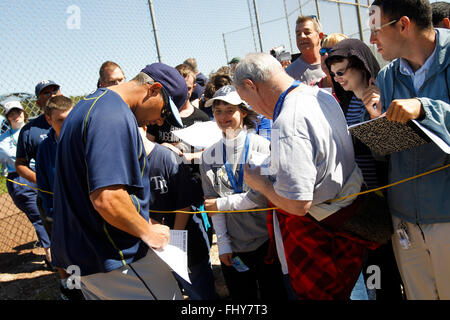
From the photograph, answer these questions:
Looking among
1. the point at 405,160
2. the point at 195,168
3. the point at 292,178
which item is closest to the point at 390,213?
the point at 405,160

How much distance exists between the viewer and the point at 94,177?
5.35 ft

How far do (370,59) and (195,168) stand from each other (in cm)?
158

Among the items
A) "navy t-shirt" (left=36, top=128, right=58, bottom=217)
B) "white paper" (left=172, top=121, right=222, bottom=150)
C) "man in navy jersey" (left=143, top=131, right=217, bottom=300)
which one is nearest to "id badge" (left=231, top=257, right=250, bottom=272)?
"man in navy jersey" (left=143, top=131, right=217, bottom=300)

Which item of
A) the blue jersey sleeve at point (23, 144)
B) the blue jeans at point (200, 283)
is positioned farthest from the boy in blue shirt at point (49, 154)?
the blue jeans at point (200, 283)

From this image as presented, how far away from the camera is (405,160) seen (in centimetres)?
190

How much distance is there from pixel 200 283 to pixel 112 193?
141cm

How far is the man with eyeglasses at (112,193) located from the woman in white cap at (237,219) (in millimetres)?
737

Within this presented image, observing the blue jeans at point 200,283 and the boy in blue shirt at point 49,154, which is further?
the boy in blue shirt at point 49,154

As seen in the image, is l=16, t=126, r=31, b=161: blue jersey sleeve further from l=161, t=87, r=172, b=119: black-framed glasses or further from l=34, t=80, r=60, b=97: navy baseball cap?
l=161, t=87, r=172, b=119: black-framed glasses

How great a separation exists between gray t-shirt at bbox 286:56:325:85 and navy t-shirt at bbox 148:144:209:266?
1983mm

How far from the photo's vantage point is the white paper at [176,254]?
189cm

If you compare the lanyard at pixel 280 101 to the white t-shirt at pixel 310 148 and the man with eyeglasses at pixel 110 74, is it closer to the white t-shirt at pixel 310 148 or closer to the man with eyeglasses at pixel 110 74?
the white t-shirt at pixel 310 148

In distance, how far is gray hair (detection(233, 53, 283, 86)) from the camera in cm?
186

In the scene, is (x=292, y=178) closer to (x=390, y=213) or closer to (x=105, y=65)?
(x=390, y=213)
